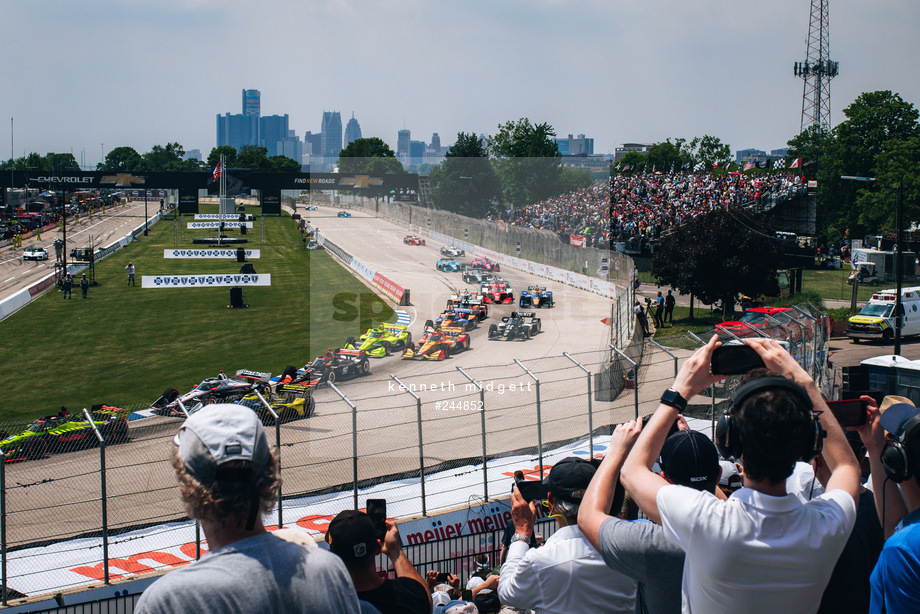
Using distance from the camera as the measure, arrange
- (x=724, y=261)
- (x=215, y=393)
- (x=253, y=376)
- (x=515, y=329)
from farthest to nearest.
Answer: (x=724, y=261)
(x=515, y=329)
(x=253, y=376)
(x=215, y=393)

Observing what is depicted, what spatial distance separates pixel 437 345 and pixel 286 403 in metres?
11.5

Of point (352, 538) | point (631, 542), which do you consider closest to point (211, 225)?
point (352, 538)

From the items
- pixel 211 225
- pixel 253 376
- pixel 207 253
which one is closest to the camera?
pixel 253 376

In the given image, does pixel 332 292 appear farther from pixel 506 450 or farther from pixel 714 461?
pixel 714 461

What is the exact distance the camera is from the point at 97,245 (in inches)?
2803

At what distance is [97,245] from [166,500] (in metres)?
66.4

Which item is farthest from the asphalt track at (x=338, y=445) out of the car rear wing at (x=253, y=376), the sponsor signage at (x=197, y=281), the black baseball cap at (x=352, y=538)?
the sponsor signage at (x=197, y=281)

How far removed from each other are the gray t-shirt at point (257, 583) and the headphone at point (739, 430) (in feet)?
A: 4.41

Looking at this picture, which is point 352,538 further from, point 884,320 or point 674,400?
point 884,320

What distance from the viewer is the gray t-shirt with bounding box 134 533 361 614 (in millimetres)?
1941

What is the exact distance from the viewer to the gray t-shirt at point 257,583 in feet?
6.37

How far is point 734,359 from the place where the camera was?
296 cm

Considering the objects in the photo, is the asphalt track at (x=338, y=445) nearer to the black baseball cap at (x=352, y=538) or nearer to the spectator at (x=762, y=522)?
the black baseball cap at (x=352, y=538)

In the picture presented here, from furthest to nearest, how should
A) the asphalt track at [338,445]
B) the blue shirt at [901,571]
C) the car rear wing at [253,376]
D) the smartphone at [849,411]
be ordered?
the car rear wing at [253,376], the asphalt track at [338,445], the smartphone at [849,411], the blue shirt at [901,571]
